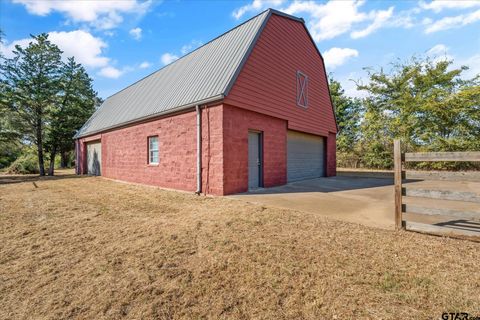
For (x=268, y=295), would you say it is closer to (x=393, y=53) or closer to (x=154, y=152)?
(x=154, y=152)

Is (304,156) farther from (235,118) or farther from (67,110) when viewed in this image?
(67,110)

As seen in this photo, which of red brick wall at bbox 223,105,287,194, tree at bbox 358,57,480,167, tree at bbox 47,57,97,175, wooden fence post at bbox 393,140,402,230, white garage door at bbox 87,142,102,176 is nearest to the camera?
wooden fence post at bbox 393,140,402,230

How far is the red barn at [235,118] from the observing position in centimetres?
835

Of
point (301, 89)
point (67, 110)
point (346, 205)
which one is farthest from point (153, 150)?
point (67, 110)

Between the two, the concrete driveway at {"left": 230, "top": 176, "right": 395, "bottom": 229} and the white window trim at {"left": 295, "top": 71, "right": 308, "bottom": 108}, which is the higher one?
the white window trim at {"left": 295, "top": 71, "right": 308, "bottom": 108}

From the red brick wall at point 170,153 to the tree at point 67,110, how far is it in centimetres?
911

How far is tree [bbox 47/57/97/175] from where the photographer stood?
66.7ft

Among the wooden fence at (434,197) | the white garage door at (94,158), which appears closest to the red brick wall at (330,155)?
the wooden fence at (434,197)

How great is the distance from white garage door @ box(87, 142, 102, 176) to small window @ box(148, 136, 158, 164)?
799cm

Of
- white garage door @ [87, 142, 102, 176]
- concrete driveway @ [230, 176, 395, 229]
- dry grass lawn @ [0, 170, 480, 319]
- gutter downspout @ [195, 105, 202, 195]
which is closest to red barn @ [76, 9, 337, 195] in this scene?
gutter downspout @ [195, 105, 202, 195]

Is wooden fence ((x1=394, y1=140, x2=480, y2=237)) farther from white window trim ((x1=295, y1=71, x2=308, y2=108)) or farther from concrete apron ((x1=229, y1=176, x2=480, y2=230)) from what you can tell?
white window trim ((x1=295, y1=71, x2=308, y2=108))

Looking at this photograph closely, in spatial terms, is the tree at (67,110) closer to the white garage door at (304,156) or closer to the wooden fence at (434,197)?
the white garage door at (304,156)

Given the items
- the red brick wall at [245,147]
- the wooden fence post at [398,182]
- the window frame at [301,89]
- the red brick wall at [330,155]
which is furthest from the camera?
the red brick wall at [330,155]

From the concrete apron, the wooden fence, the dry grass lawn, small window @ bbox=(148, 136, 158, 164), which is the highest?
small window @ bbox=(148, 136, 158, 164)
